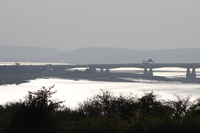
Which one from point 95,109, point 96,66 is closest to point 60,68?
point 96,66

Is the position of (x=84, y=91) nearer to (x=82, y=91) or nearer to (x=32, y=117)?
(x=82, y=91)

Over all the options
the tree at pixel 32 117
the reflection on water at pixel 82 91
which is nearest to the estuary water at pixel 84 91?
the reflection on water at pixel 82 91

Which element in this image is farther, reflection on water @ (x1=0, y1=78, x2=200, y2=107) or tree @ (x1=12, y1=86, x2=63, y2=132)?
reflection on water @ (x1=0, y1=78, x2=200, y2=107)

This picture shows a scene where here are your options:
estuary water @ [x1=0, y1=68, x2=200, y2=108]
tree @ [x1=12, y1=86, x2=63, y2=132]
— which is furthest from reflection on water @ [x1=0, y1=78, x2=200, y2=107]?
tree @ [x1=12, y1=86, x2=63, y2=132]

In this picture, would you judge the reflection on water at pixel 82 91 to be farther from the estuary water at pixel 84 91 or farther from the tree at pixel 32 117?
the tree at pixel 32 117

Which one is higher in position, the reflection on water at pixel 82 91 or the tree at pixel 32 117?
the tree at pixel 32 117

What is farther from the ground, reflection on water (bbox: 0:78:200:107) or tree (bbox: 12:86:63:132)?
tree (bbox: 12:86:63:132)

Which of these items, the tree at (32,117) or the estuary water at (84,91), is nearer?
the tree at (32,117)

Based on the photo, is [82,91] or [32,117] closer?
[32,117]

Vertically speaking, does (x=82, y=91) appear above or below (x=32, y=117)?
below

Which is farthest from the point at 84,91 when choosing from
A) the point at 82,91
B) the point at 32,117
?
the point at 32,117

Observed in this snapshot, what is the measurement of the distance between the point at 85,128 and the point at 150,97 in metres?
9.23

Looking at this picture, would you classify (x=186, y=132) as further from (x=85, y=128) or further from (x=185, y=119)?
(x=85, y=128)

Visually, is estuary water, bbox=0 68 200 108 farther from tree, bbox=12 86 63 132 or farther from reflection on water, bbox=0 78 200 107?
tree, bbox=12 86 63 132
